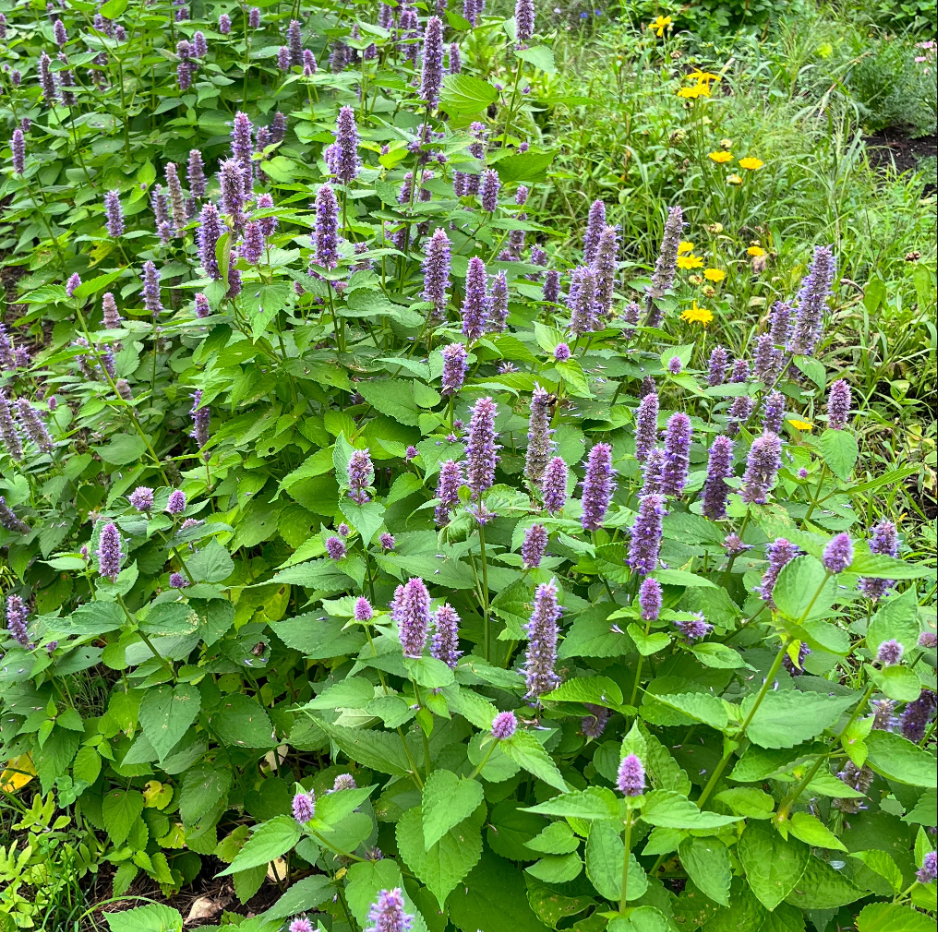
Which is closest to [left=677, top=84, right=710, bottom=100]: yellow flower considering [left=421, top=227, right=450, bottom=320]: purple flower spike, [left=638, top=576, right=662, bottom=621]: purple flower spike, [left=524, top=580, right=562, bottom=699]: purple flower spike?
[left=421, top=227, right=450, bottom=320]: purple flower spike

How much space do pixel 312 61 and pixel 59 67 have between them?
154cm

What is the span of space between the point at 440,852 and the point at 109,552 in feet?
3.94

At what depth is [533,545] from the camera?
1982 millimetres

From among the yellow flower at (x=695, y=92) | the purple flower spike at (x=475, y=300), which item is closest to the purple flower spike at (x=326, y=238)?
the purple flower spike at (x=475, y=300)

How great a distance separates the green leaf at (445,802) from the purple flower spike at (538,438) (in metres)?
0.73

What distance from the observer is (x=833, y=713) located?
5.40ft

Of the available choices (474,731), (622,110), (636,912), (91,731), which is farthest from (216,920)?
(622,110)

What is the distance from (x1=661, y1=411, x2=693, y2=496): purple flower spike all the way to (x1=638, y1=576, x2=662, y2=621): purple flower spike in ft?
1.01

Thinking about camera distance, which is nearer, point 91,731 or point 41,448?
point 91,731

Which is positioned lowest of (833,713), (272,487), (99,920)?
(99,920)

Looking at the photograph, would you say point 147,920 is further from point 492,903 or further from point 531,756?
point 531,756

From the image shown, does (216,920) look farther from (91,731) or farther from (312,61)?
(312,61)

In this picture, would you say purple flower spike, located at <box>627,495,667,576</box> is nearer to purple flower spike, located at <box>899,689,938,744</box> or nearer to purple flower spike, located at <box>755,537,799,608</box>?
purple flower spike, located at <box>755,537,799,608</box>

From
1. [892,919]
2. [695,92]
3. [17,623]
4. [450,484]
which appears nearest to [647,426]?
[450,484]
